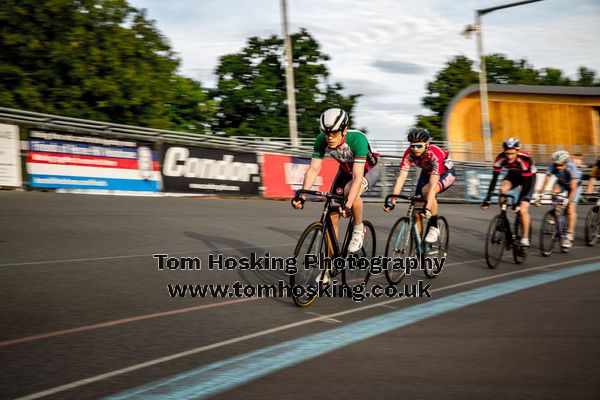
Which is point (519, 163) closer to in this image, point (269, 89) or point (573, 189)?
point (573, 189)

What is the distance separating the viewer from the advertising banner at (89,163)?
15.1 metres

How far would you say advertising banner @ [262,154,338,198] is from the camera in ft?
68.6

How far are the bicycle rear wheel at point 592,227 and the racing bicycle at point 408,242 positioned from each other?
6.40 metres

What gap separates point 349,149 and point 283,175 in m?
14.9

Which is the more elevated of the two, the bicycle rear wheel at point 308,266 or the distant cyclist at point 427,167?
the distant cyclist at point 427,167

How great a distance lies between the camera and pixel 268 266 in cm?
871

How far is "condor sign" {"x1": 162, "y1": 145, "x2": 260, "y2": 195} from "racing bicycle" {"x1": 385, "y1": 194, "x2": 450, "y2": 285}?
10.9 metres

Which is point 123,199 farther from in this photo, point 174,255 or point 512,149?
point 512,149

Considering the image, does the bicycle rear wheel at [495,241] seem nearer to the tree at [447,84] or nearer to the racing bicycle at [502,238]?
the racing bicycle at [502,238]

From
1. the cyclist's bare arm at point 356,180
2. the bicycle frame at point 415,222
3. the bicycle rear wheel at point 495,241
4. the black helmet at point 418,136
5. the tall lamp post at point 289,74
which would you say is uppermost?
the tall lamp post at point 289,74

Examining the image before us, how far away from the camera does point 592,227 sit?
13.5 meters

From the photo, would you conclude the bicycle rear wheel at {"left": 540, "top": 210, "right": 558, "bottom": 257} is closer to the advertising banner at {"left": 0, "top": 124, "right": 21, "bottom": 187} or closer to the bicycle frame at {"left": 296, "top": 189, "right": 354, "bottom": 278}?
the bicycle frame at {"left": 296, "top": 189, "right": 354, "bottom": 278}

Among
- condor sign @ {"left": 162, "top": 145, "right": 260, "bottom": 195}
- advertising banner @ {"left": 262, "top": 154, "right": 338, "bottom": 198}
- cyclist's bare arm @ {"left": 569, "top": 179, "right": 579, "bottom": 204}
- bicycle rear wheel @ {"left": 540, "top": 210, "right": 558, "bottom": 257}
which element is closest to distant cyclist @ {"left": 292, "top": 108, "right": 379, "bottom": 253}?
bicycle rear wheel @ {"left": 540, "top": 210, "right": 558, "bottom": 257}

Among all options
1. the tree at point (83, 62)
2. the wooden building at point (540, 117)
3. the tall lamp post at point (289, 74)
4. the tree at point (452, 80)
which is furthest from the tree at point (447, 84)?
the tall lamp post at point (289, 74)
